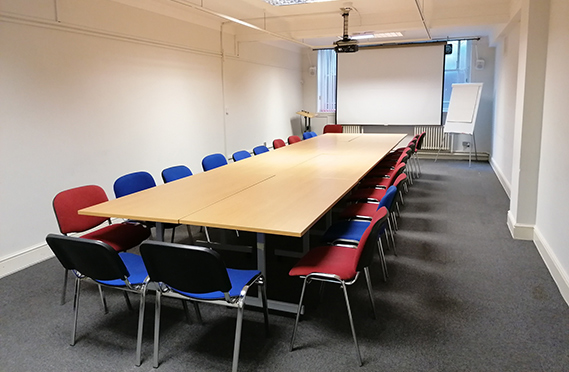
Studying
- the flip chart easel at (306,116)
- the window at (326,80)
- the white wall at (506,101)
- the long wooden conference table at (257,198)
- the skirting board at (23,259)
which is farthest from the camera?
the window at (326,80)

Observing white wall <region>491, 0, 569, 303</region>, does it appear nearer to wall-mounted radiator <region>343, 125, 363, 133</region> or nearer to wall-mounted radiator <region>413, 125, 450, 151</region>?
wall-mounted radiator <region>413, 125, 450, 151</region>

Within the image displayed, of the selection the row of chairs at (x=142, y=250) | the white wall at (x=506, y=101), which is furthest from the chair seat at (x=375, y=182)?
the white wall at (x=506, y=101)

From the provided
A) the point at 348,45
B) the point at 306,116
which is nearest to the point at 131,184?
the point at 348,45

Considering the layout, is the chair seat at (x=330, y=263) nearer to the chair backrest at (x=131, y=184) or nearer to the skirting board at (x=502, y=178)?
the chair backrest at (x=131, y=184)

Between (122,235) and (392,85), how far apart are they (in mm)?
8608

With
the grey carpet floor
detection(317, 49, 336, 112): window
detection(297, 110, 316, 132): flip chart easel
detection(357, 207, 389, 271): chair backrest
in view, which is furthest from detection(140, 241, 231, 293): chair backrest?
detection(317, 49, 336, 112): window

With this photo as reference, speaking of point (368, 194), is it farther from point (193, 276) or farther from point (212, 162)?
point (193, 276)

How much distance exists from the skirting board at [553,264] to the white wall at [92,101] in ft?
15.1

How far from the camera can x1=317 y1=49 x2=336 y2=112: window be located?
448 inches

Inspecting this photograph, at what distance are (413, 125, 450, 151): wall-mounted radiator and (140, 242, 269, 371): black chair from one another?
9172 mm

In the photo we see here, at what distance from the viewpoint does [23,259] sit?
157 inches

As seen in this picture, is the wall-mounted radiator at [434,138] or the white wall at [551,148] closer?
the white wall at [551,148]

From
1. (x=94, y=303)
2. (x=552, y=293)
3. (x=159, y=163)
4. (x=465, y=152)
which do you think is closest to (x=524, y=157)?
(x=552, y=293)

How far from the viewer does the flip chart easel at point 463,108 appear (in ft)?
30.2
